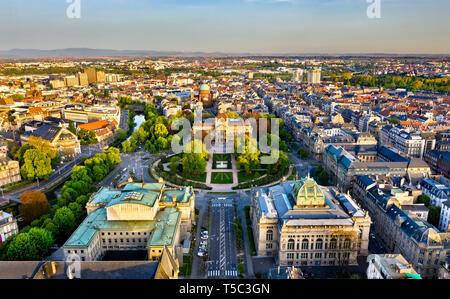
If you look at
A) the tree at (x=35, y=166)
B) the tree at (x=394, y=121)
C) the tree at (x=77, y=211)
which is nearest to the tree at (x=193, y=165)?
the tree at (x=77, y=211)

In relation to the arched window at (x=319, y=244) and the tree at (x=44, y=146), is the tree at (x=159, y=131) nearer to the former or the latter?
the tree at (x=44, y=146)

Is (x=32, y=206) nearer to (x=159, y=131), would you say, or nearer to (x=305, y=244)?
Result: (x=305, y=244)

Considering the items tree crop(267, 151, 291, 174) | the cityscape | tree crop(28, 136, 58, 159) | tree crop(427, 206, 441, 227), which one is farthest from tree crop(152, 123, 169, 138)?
tree crop(427, 206, 441, 227)

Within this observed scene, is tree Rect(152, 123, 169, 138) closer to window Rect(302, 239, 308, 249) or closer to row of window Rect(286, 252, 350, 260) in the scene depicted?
row of window Rect(286, 252, 350, 260)

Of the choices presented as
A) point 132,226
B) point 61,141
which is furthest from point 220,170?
point 61,141

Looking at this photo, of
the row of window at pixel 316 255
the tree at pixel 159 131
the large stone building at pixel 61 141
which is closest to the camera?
the row of window at pixel 316 255

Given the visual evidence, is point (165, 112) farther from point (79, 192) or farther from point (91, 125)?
point (79, 192)
